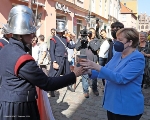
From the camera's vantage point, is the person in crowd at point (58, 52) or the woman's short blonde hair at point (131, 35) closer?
the woman's short blonde hair at point (131, 35)

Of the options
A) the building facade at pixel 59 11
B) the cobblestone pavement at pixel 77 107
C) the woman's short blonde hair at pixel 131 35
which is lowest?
the cobblestone pavement at pixel 77 107

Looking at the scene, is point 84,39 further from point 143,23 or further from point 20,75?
point 143,23

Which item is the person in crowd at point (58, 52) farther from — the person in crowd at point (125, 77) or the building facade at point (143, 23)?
the building facade at point (143, 23)

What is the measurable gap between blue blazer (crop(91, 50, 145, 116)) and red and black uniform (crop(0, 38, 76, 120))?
1.99 feet

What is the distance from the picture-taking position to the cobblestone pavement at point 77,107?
466 cm

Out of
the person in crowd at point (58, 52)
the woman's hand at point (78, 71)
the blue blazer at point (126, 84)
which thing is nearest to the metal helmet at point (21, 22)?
the woman's hand at point (78, 71)

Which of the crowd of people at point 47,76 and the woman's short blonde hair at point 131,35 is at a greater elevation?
the woman's short blonde hair at point 131,35

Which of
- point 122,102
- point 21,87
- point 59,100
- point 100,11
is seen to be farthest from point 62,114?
point 100,11

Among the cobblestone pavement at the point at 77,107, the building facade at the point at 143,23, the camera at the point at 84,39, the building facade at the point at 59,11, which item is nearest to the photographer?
the cobblestone pavement at the point at 77,107

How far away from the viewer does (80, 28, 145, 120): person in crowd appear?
2.39 metres

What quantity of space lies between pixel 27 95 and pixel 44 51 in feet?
17.6

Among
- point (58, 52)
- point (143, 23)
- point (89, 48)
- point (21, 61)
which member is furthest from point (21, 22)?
point (143, 23)

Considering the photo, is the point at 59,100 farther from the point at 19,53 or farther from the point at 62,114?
the point at 19,53

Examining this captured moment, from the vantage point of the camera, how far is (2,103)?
2.10 metres
